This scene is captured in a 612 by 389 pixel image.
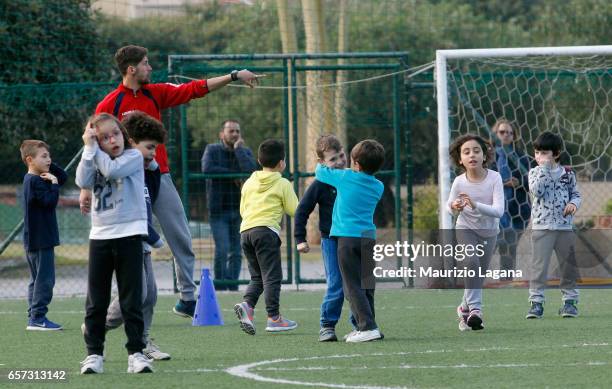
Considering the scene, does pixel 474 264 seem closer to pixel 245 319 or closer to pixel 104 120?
pixel 245 319

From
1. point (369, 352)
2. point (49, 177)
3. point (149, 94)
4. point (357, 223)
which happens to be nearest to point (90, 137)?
point (369, 352)

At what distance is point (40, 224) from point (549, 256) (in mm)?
4145

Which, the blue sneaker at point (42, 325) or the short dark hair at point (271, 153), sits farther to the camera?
the blue sneaker at point (42, 325)

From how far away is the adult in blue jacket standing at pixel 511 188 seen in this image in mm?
13430

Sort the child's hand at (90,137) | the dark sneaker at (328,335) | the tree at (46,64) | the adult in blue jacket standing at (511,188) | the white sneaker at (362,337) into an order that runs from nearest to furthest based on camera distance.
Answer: the child's hand at (90,137), the white sneaker at (362,337), the dark sneaker at (328,335), the adult in blue jacket standing at (511,188), the tree at (46,64)

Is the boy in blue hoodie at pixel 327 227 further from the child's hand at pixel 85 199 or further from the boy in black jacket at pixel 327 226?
the child's hand at pixel 85 199

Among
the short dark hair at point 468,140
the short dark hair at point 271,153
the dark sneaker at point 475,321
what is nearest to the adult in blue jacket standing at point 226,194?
the short dark hair at point 271,153

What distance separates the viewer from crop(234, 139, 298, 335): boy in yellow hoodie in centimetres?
957

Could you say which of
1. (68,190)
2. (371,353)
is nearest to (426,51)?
(68,190)

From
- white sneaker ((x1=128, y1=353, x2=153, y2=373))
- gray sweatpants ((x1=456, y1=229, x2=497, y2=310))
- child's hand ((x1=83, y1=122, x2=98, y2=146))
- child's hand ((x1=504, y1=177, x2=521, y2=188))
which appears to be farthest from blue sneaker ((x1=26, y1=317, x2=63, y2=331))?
child's hand ((x1=504, y1=177, x2=521, y2=188))

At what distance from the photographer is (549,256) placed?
10.5 meters

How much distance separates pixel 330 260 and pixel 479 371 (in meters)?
2.30

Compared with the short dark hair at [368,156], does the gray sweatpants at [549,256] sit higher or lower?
lower

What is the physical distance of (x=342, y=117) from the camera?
1619 cm
